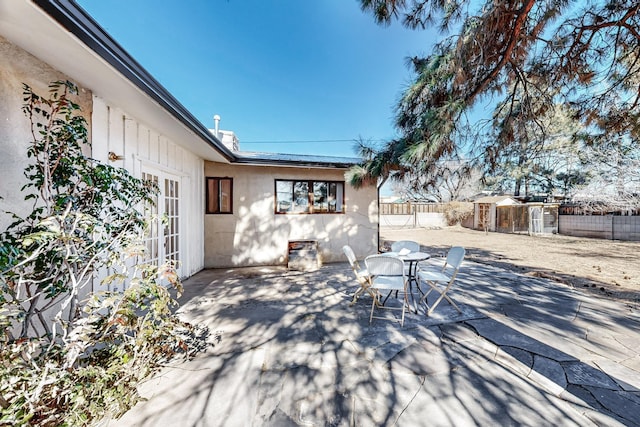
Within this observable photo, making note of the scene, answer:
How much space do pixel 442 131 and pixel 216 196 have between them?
5478 millimetres

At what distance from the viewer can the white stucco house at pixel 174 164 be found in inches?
74.6

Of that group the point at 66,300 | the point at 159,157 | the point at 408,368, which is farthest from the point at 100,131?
the point at 408,368

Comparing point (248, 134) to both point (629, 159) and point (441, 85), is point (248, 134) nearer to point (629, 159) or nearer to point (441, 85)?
point (441, 85)

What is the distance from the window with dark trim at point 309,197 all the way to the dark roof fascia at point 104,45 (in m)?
3.75

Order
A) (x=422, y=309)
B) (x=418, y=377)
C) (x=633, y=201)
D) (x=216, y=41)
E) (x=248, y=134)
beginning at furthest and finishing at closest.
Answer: (x=248, y=134), (x=633, y=201), (x=216, y=41), (x=422, y=309), (x=418, y=377)

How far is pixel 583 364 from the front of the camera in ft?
7.38

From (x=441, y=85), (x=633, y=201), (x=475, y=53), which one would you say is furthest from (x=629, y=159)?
(x=475, y=53)

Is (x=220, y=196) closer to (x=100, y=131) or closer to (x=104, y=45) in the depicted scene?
(x=100, y=131)

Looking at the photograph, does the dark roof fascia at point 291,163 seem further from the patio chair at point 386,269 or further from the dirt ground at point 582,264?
the dirt ground at point 582,264

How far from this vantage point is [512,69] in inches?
150

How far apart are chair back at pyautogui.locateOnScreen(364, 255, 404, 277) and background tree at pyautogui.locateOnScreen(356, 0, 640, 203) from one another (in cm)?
199

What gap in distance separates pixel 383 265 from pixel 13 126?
3886 millimetres

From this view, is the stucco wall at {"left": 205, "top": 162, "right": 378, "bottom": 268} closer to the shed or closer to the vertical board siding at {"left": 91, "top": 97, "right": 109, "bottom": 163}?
the vertical board siding at {"left": 91, "top": 97, "right": 109, "bottom": 163}

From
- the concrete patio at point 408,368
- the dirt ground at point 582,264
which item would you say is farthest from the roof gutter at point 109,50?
the dirt ground at point 582,264
